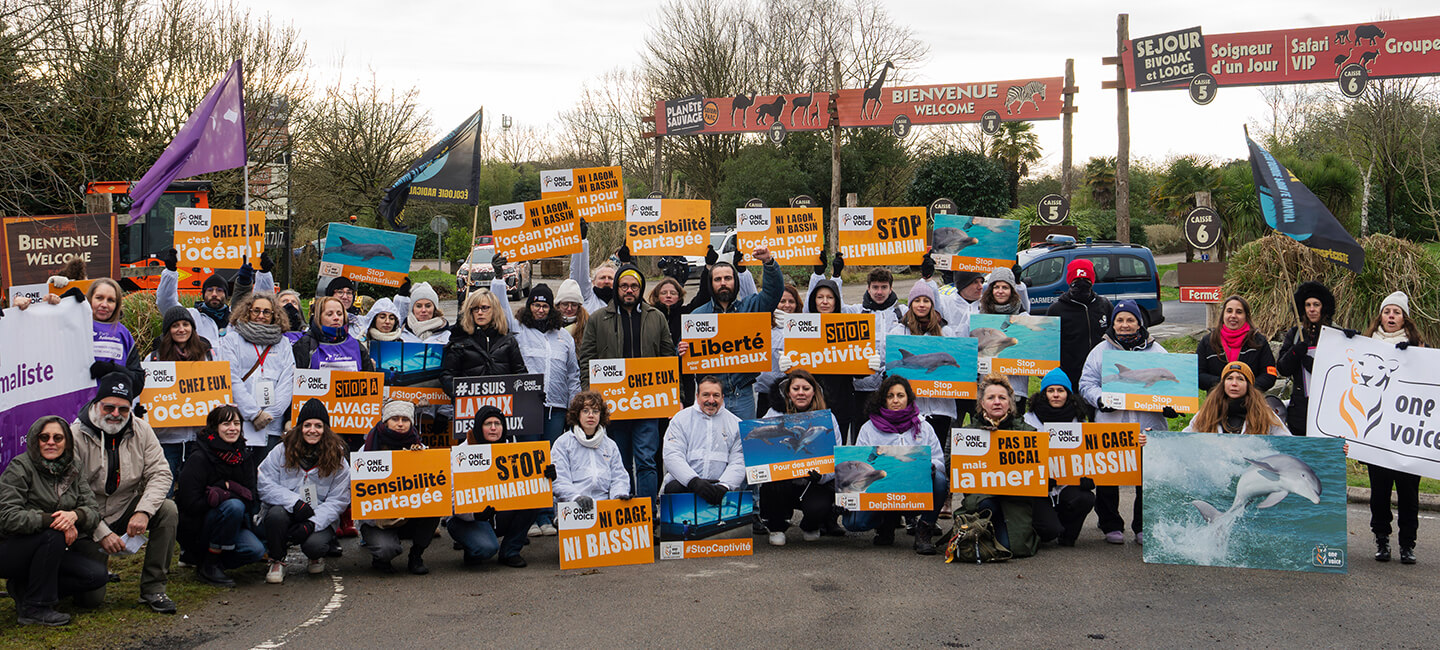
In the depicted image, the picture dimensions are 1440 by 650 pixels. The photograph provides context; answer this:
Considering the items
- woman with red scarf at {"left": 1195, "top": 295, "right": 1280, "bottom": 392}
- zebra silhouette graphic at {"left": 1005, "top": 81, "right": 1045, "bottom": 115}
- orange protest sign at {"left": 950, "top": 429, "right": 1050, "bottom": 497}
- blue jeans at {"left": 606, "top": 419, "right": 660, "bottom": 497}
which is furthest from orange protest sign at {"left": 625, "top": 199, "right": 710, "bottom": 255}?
zebra silhouette graphic at {"left": 1005, "top": 81, "right": 1045, "bottom": 115}

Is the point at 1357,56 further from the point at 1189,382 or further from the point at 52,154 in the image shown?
the point at 52,154

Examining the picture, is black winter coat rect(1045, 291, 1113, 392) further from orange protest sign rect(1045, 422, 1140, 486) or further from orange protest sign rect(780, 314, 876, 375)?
orange protest sign rect(780, 314, 876, 375)

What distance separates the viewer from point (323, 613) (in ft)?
22.8

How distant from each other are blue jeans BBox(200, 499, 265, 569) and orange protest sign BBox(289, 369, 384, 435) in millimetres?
1242

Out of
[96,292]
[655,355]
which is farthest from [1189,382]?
[96,292]

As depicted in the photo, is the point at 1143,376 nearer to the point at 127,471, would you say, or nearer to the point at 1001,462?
the point at 1001,462

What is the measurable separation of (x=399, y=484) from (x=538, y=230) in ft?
11.1

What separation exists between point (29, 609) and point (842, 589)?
471 centimetres

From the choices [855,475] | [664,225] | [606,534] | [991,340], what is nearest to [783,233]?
[664,225]

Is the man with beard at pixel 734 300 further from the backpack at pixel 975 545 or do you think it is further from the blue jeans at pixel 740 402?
the backpack at pixel 975 545

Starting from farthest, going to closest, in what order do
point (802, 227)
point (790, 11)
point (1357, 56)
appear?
point (790, 11)
point (1357, 56)
point (802, 227)

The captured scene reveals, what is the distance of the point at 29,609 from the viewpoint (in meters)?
6.58

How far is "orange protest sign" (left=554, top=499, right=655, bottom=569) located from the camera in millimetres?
7973

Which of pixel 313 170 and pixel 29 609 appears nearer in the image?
pixel 29 609
